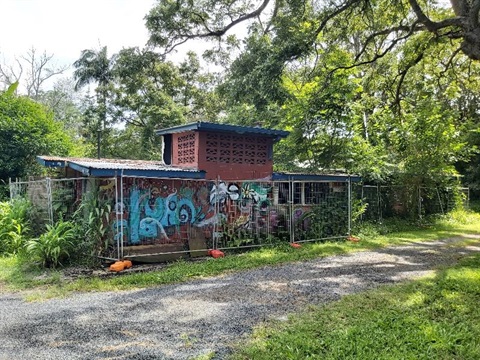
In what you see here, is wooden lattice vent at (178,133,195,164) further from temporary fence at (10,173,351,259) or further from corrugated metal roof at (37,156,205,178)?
temporary fence at (10,173,351,259)

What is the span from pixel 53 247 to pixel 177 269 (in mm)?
2719

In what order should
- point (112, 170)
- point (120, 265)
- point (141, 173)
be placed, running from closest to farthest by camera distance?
point (120, 265)
point (112, 170)
point (141, 173)

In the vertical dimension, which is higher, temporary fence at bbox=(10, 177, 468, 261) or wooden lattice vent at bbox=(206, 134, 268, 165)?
wooden lattice vent at bbox=(206, 134, 268, 165)

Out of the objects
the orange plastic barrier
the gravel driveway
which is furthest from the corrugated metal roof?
the gravel driveway

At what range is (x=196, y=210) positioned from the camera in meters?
10.7

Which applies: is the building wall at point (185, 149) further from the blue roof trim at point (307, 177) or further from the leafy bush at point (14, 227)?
the leafy bush at point (14, 227)

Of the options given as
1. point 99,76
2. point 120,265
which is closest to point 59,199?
point 120,265

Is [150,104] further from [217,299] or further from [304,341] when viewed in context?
[304,341]

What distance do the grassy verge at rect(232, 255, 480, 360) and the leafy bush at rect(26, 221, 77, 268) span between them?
217 inches

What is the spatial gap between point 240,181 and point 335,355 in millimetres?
7549

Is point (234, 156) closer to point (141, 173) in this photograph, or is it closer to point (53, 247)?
point (141, 173)

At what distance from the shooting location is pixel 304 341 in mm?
4484

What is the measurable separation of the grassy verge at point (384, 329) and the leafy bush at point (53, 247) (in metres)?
5.52

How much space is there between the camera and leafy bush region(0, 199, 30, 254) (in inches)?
404
